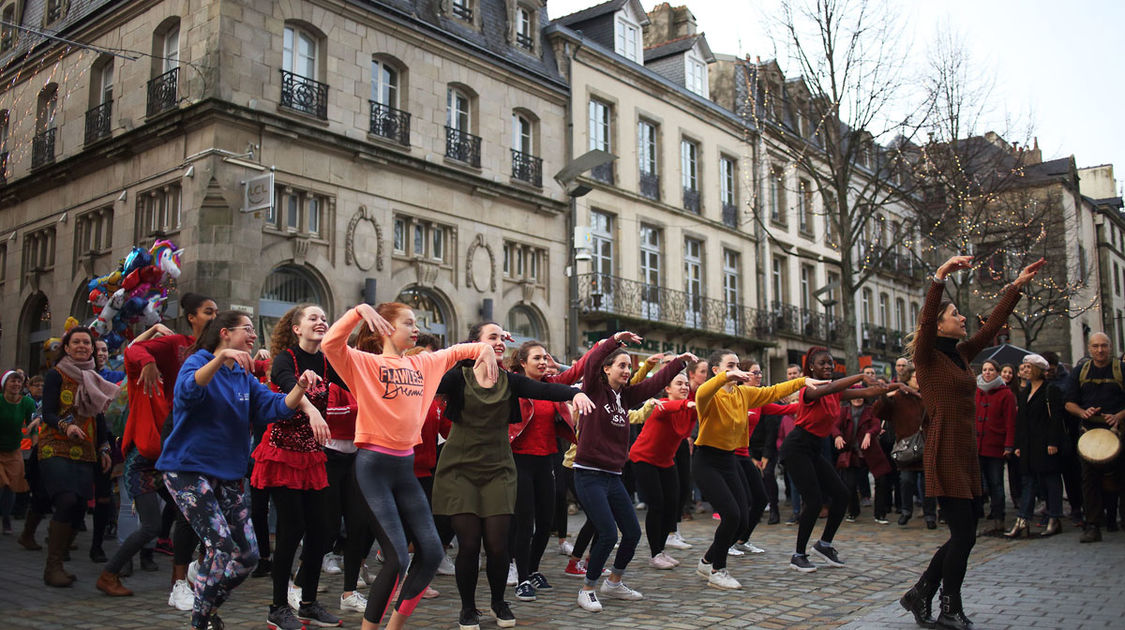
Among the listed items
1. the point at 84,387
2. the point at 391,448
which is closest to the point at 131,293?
the point at 84,387

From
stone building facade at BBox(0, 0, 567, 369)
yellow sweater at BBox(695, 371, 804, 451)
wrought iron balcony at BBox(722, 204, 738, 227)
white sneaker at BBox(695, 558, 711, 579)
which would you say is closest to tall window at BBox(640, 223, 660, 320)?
stone building facade at BBox(0, 0, 567, 369)

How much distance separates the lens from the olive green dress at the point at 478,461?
5379 millimetres

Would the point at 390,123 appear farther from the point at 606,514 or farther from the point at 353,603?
the point at 353,603

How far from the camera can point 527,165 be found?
75.5 feet

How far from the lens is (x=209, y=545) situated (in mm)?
4984

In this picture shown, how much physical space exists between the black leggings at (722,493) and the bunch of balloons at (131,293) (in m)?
7.37

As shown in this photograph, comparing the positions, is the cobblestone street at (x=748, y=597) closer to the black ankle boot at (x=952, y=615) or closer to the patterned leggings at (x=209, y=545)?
the black ankle boot at (x=952, y=615)

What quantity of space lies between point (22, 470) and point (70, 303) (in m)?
11.2

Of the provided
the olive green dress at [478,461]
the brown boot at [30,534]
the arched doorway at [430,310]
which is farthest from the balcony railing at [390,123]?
the olive green dress at [478,461]

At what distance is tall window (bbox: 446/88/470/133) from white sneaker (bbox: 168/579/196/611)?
15.9 metres

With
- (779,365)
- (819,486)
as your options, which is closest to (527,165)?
(779,365)

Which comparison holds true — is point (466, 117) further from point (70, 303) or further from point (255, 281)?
point (70, 303)

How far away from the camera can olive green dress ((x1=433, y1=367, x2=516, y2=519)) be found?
538cm

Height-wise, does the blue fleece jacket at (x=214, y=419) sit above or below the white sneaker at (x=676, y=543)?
above
